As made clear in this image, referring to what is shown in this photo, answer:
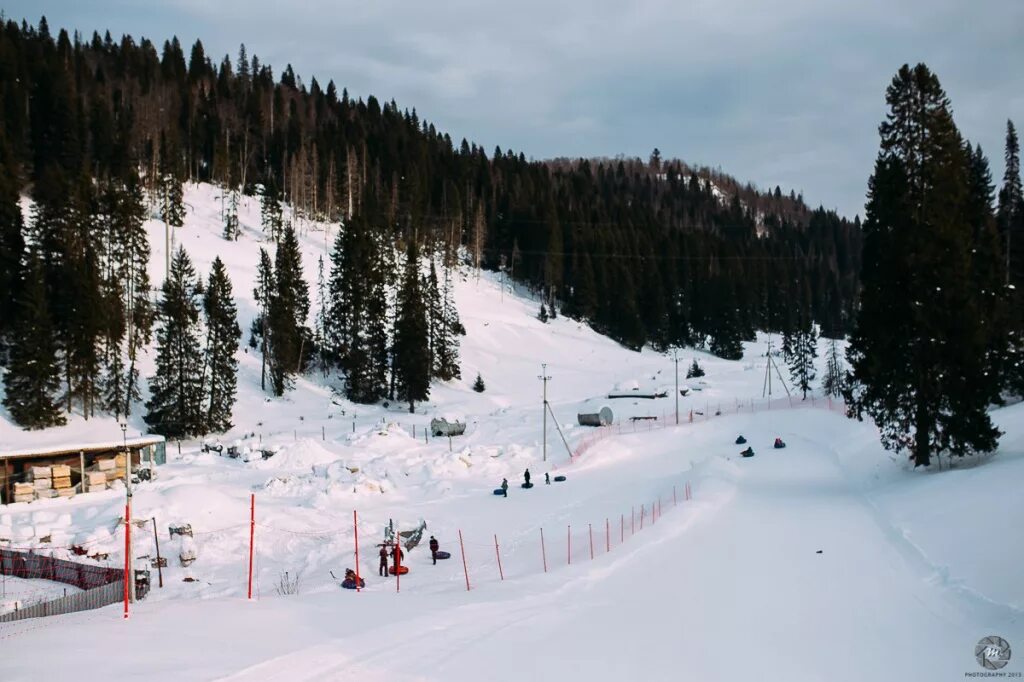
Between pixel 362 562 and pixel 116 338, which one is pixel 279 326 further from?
pixel 362 562

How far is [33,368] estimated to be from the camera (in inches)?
1686

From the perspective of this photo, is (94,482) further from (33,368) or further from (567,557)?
(567,557)

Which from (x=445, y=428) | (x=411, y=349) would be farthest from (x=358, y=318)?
(x=445, y=428)

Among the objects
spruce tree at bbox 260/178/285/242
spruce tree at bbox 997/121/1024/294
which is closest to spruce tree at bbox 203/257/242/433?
spruce tree at bbox 260/178/285/242

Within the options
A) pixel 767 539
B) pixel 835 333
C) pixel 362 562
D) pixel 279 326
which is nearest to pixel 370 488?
pixel 362 562

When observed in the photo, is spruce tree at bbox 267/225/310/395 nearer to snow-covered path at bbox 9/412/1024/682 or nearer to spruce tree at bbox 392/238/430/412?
spruce tree at bbox 392/238/430/412

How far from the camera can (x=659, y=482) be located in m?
35.8

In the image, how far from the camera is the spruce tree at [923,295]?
25.7 metres

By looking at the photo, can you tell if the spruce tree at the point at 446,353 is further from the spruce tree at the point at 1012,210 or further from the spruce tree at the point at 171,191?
the spruce tree at the point at 1012,210

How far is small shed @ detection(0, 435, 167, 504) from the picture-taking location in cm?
3284

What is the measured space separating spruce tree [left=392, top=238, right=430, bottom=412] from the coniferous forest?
0.76 feet

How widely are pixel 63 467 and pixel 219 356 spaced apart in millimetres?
18155

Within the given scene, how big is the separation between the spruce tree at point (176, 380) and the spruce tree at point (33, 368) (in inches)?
236

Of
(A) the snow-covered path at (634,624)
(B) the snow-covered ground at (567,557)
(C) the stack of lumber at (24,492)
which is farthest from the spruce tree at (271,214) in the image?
(A) the snow-covered path at (634,624)
